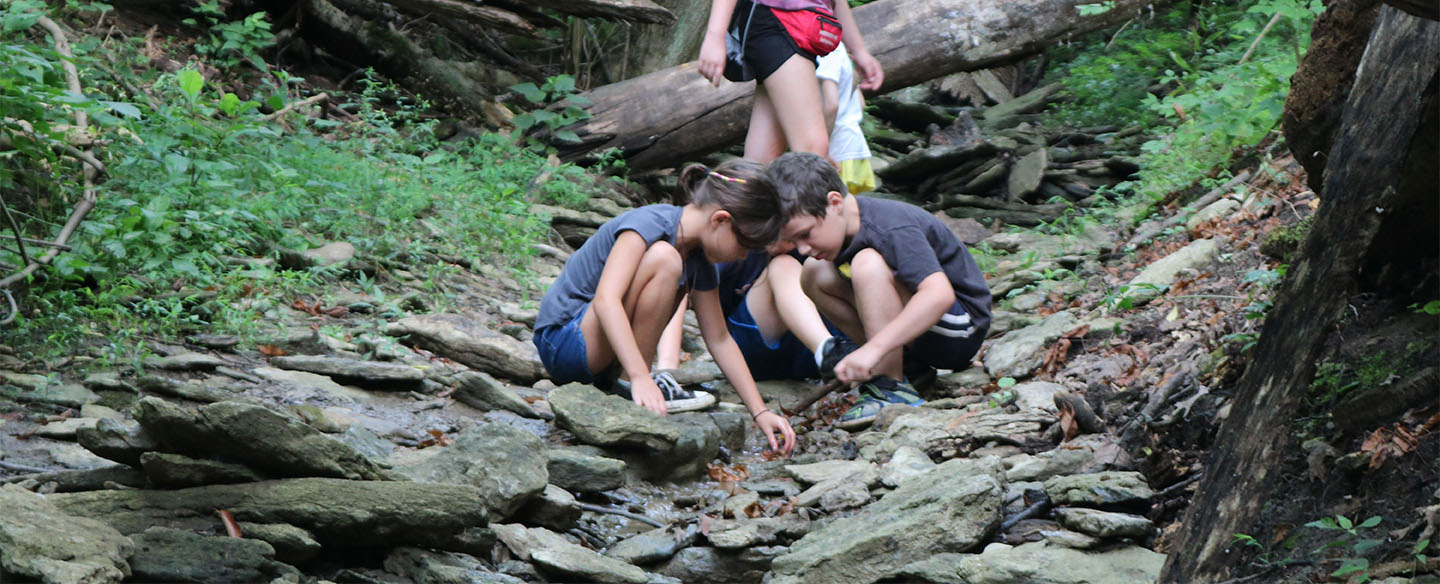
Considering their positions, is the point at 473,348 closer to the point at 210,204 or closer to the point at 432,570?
the point at 210,204

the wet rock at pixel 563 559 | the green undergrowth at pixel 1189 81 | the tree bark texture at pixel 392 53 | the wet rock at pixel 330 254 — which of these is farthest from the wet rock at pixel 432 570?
the tree bark texture at pixel 392 53

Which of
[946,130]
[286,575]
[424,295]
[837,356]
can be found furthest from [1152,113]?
[286,575]

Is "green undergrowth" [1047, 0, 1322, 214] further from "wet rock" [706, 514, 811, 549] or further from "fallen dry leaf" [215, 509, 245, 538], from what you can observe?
"fallen dry leaf" [215, 509, 245, 538]

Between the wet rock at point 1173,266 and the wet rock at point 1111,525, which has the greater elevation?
the wet rock at point 1111,525

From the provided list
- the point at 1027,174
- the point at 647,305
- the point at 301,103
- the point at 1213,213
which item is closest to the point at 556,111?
the point at 301,103

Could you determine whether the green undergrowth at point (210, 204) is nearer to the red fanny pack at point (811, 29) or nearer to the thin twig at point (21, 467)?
the thin twig at point (21, 467)

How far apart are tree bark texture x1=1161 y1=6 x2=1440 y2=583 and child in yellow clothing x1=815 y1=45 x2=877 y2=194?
117 inches

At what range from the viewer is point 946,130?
10.3 metres

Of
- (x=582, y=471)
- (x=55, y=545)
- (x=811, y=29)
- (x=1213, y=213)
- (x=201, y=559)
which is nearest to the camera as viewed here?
(x=55, y=545)

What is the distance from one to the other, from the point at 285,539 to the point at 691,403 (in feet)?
6.95

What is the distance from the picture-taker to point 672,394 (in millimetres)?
4336

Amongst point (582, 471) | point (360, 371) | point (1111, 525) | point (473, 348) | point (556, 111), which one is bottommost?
point (556, 111)

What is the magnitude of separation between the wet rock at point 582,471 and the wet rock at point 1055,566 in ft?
3.55

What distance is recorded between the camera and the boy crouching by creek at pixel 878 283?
4223mm
